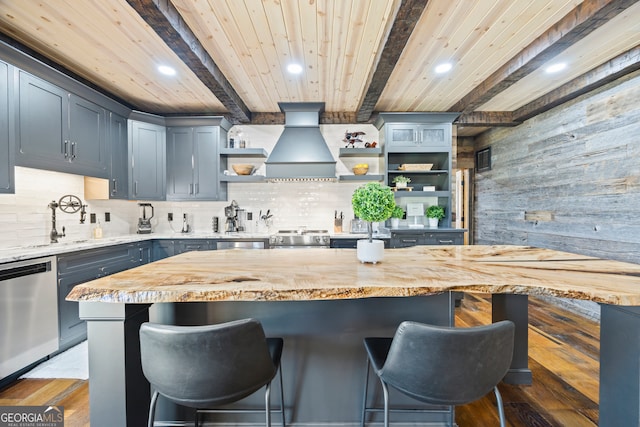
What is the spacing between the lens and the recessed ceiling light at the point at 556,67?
2836 millimetres

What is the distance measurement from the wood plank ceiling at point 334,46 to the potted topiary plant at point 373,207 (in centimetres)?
134

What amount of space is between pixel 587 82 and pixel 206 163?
→ 470cm

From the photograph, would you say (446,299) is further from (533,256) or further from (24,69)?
(24,69)

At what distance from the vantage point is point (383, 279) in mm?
1210

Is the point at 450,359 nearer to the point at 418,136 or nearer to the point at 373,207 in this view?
the point at 373,207

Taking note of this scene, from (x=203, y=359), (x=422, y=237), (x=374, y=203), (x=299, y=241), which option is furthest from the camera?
(x=422, y=237)

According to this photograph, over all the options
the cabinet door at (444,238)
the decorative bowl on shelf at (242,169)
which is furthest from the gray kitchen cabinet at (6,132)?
the cabinet door at (444,238)

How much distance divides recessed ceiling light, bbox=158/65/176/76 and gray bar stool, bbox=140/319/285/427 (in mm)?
2798

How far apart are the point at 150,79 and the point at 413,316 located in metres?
3.50

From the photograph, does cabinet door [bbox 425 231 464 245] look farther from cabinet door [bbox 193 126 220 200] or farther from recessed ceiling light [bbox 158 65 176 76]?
recessed ceiling light [bbox 158 65 176 76]

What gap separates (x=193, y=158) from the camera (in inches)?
158

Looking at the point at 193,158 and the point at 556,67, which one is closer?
the point at 556,67

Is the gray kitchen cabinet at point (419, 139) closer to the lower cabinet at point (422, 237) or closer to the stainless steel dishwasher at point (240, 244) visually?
the lower cabinet at point (422, 237)
